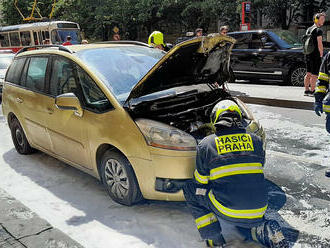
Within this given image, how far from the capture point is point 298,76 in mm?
10383

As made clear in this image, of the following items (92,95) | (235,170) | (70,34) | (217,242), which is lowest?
(217,242)

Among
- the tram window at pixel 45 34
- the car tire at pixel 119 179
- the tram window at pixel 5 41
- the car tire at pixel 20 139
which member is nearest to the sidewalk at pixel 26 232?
the car tire at pixel 119 179

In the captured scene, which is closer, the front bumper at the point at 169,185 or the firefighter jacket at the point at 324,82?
the front bumper at the point at 169,185

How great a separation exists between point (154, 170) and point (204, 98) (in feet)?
4.40

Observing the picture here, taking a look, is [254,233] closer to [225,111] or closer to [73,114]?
[225,111]

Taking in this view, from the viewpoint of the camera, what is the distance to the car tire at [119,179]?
3436 millimetres

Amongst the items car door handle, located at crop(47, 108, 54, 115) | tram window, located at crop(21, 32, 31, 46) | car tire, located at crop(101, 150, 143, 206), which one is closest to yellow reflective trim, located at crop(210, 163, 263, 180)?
car tire, located at crop(101, 150, 143, 206)

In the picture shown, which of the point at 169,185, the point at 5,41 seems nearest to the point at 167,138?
the point at 169,185

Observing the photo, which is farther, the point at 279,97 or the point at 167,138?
the point at 279,97

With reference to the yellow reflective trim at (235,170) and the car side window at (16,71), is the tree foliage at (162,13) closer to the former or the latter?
the car side window at (16,71)

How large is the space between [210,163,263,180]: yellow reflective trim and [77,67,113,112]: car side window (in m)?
1.42

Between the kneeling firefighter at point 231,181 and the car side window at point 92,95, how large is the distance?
4.30ft

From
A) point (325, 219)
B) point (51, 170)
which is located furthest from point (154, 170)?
point (51, 170)

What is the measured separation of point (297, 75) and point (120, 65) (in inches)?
301
